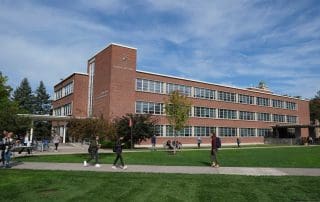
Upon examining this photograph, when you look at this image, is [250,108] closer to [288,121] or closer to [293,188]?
[288,121]

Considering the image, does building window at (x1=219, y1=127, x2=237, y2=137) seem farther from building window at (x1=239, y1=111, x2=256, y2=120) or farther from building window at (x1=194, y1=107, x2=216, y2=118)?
building window at (x1=239, y1=111, x2=256, y2=120)

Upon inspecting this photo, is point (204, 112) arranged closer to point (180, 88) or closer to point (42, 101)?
point (180, 88)

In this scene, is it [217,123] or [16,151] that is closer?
[16,151]

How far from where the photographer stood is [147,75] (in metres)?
50.7

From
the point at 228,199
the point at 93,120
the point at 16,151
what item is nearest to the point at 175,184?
the point at 228,199

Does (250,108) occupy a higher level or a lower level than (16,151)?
higher

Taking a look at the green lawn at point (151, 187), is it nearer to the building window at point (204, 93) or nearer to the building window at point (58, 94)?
the building window at point (204, 93)

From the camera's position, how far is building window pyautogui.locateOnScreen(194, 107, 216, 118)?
57022mm

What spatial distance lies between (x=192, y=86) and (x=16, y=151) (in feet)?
111

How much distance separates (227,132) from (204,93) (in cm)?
907

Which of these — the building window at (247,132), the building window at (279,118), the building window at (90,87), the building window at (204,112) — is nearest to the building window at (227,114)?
the building window at (204,112)

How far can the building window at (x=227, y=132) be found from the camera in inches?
2400

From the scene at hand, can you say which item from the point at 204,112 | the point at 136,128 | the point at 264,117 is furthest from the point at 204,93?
the point at 136,128

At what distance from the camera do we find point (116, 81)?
4653cm
